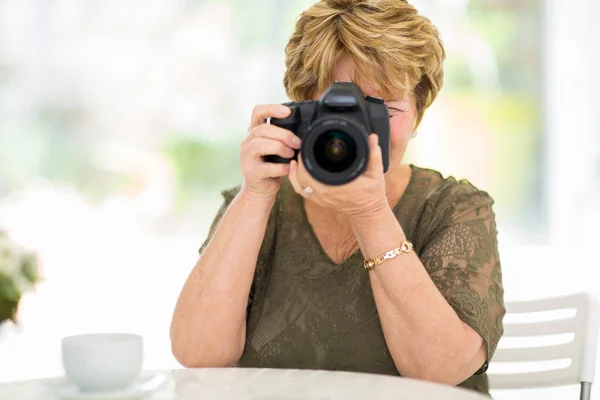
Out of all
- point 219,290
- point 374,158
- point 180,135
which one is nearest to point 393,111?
point 374,158

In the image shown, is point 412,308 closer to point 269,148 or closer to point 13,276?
point 269,148

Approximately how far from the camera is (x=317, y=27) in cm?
129

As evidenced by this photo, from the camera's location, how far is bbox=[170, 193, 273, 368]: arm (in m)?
1.17

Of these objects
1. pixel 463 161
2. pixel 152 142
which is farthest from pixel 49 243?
pixel 463 161

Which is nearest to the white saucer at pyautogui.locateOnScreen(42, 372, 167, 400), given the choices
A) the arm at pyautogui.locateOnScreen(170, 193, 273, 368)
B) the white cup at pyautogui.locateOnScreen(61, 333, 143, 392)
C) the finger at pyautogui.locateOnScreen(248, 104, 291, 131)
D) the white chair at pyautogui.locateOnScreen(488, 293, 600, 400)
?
the white cup at pyautogui.locateOnScreen(61, 333, 143, 392)

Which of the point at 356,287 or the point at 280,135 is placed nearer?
the point at 280,135

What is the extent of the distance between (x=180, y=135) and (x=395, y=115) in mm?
2137

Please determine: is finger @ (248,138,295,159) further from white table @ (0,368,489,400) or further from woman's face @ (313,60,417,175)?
white table @ (0,368,489,400)

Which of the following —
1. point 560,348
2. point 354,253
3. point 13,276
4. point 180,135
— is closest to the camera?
point 13,276

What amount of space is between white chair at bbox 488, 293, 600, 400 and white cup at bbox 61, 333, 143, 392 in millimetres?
875

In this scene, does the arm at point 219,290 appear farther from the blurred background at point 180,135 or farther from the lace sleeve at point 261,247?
the blurred background at point 180,135

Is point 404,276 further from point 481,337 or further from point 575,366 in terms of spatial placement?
point 575,366

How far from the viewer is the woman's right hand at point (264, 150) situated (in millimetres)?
1098

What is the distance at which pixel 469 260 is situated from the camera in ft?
3.97
